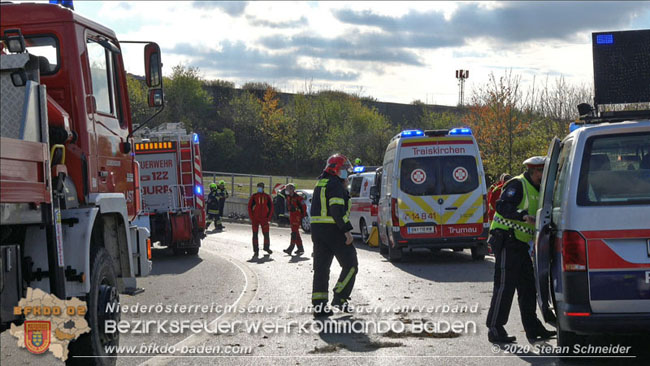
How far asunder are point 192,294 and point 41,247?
6.57 metres

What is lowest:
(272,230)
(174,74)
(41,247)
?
(272,230)

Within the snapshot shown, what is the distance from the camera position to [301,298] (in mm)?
11500

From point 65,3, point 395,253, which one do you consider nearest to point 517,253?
point 65,3

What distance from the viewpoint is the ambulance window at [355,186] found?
2180 cm

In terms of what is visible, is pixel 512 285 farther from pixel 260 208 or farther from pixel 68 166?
pixel 260 208

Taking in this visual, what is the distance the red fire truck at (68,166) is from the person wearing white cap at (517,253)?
362 centimetres

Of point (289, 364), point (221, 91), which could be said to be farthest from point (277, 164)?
point (289, 364)

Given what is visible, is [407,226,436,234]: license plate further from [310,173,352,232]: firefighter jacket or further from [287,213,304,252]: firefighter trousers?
[310,173,352,232]: firefighter jacket

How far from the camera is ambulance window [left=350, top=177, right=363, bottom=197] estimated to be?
21.8 metres

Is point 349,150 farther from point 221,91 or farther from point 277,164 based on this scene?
point 221,91

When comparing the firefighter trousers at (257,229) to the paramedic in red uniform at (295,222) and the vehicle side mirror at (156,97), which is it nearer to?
the paramedic in red uniform at (295,222)

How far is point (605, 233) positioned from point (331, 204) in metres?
4.47

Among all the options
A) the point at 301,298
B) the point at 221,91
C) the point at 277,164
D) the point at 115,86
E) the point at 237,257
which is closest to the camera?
the point at 115,86

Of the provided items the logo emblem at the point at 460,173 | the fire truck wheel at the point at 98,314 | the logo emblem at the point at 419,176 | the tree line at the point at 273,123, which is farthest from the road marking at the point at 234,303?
A: the tree line at the point at 273,123
